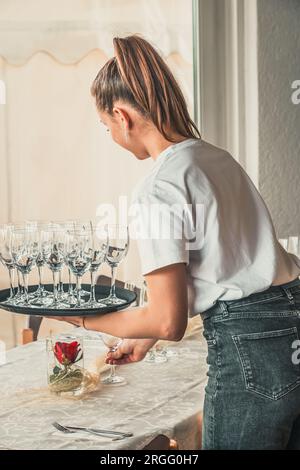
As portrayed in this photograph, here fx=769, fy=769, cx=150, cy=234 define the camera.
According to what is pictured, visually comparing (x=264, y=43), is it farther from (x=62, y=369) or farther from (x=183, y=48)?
(x=62, y=369)

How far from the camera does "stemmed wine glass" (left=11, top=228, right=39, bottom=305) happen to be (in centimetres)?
159

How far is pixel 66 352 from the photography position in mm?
1525

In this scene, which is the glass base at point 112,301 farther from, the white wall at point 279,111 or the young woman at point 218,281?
the white wall at point 279,111

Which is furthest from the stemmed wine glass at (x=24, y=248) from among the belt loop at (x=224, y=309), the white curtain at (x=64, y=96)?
the white curtain at (x=64, y=96)

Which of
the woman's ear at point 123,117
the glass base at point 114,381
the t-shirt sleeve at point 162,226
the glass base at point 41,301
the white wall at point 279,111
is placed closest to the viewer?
the t-shirt sleeve at point 162,226

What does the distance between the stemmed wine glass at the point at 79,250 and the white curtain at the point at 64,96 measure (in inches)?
53.7

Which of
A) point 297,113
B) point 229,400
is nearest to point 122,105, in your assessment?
point 229,400

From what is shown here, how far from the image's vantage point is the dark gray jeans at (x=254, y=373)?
1256 millimetres

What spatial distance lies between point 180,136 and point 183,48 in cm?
170

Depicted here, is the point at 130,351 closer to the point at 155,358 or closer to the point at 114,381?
the point at 114,381

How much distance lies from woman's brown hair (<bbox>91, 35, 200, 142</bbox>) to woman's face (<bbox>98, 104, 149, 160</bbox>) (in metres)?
0.01

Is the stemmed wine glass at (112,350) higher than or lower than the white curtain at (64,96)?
lower

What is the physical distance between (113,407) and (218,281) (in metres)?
0.37

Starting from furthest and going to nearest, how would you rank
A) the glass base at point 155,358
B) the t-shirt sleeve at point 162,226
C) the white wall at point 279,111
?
the white wall at point 279,111
the glass base at point 155,358
the t-shirt sleeve at point 162,226
